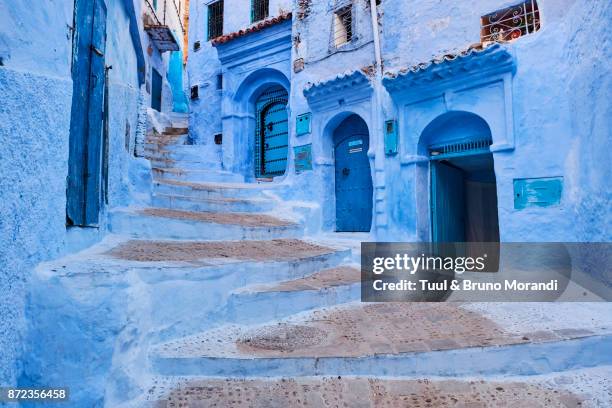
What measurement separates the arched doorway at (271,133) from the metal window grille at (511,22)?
5.29 meters

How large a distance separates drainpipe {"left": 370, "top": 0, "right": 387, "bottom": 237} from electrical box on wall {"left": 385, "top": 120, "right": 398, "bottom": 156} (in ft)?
0.38

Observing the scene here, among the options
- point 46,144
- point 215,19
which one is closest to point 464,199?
point 46,144

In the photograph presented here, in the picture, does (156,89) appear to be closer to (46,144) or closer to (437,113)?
(437,113)

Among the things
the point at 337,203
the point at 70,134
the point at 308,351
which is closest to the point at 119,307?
the point at 308,351

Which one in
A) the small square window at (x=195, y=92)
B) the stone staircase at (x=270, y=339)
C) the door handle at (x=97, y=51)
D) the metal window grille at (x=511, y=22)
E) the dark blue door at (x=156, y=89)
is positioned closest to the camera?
the stone staircase at (x=270, y=339)

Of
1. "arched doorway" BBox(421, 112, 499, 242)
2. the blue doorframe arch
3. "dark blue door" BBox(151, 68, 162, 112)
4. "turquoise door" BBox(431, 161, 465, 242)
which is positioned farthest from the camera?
"dark blue door" BBox(151, 68, 162, 112)

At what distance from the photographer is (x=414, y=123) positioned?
7.35 metres

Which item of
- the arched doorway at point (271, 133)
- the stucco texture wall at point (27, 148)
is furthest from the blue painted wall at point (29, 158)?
the arched doorway at point (271, 133)

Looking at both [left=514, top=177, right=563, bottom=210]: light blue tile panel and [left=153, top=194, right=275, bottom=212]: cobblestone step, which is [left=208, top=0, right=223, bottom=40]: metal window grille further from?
[left=514, top=177, right=563, bottom=210]: light blue tile panel

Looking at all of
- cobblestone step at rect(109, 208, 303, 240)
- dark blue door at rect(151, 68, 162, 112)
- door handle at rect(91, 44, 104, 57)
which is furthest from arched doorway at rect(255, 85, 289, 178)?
door handle at rect(91, 44, 104, 57)

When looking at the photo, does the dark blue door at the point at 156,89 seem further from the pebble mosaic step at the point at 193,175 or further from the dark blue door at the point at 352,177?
the dark blue door at the point at 352,177

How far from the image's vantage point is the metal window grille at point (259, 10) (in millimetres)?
11141

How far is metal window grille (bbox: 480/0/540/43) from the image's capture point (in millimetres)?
6462
